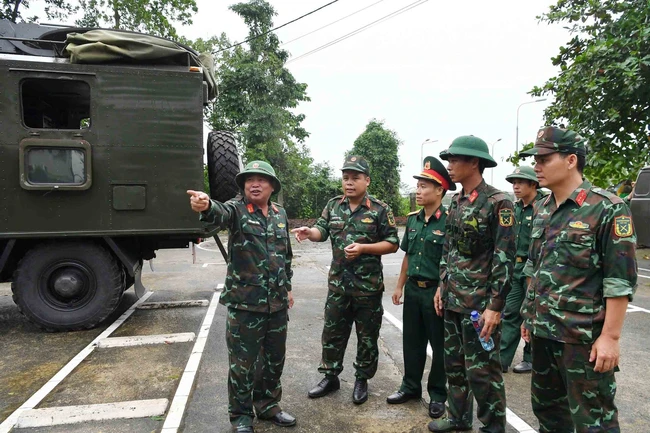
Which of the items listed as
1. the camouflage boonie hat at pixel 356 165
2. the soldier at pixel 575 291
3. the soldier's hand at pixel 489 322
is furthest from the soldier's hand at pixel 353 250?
the soldier at pixel 575 291

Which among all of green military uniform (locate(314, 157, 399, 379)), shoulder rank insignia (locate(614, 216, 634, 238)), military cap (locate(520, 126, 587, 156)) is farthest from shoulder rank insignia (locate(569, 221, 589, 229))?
green military uniform (locate(314, 157, 399, 379))

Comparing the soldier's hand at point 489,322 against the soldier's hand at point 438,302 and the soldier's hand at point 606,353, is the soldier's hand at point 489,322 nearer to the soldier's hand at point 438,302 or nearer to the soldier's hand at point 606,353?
the soldier's hand at point 438,302

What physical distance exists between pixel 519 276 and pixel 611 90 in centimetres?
684

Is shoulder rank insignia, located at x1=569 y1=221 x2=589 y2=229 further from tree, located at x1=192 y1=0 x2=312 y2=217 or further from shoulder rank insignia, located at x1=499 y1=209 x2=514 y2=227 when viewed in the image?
tree, located at x1=192 y1=0 x2=312 y2=217

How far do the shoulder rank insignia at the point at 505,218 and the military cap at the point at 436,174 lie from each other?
0.68 meters

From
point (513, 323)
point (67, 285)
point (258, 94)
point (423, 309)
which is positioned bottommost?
point (513, 323)

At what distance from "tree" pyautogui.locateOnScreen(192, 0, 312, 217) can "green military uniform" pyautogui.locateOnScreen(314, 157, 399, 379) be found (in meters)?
18.3

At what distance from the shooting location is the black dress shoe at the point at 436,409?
3.10 metres

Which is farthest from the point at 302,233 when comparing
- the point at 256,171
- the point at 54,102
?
the point at 54,102

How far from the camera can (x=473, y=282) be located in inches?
109

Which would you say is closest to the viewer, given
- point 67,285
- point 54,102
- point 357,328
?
point 357,328

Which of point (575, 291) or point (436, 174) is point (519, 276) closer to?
point (436, 174)

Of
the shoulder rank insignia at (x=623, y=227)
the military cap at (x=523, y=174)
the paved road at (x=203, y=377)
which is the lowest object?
the paved road at (x=203, y=377)

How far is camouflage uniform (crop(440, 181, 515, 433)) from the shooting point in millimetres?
2662
